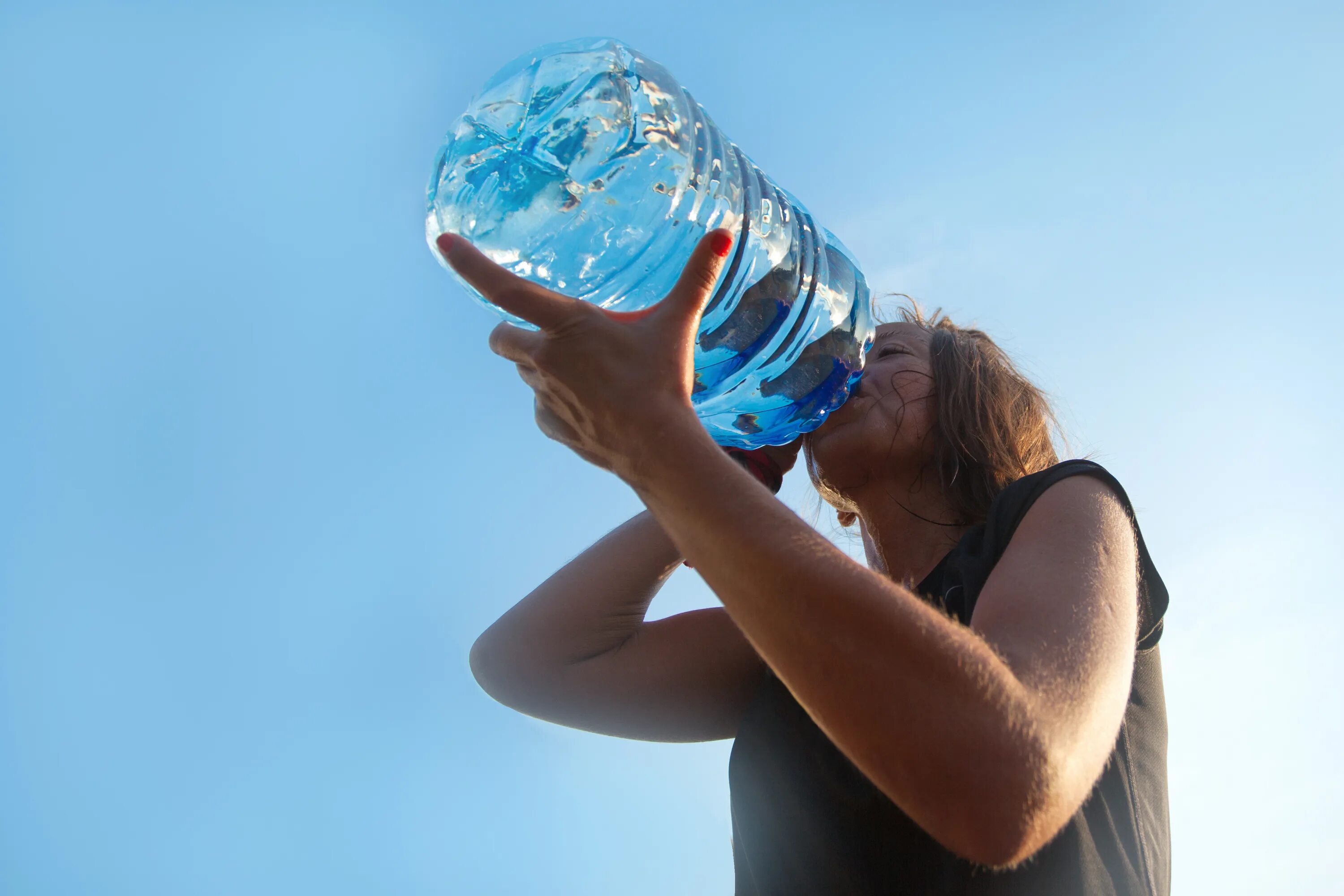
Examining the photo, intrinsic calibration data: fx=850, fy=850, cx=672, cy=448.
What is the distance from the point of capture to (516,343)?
1.29 meters

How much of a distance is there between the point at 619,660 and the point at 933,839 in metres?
1.02

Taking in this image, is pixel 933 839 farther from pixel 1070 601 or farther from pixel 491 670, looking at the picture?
pixel 491 670

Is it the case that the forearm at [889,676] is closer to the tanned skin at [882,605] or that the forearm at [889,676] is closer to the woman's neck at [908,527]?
the tanned skin at [882,605]

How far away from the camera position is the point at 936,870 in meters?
1.45

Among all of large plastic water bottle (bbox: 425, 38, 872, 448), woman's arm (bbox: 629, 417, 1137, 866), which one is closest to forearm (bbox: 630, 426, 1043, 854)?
woman's arm (bbox: 629, 417, 1137, 866)

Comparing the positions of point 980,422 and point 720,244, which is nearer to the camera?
point 720,244

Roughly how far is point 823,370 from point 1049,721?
4.73ft

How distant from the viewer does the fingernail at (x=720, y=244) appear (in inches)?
51.0

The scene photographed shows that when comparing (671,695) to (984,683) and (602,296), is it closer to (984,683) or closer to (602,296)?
(602,296)

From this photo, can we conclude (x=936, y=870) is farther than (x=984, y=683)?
Yes

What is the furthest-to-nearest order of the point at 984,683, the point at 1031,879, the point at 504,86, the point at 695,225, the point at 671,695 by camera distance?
1. the point at 671,695
2. the point at 695,225
3. the point at 504,86
4. the point at 1031,879
5. the point at 984,683

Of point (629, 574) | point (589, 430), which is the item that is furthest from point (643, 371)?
point (629, 574)

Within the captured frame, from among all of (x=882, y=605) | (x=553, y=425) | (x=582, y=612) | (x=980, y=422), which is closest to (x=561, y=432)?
(x=553, y=425)

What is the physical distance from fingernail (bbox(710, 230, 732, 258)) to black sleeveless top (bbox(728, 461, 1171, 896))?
0.74 meters
